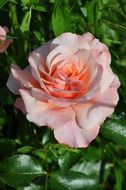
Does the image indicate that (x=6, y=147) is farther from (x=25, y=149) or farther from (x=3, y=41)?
(x=3, y=41)

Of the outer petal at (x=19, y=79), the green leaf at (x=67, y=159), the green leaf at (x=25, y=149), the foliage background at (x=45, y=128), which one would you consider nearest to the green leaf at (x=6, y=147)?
the foliage background at (x=45, y=128)

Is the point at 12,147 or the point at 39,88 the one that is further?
the point at 12,147

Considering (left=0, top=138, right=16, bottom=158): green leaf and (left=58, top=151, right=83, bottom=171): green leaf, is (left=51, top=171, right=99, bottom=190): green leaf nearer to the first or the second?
(left=58, top=151, right=83, bottom=171): green leaf

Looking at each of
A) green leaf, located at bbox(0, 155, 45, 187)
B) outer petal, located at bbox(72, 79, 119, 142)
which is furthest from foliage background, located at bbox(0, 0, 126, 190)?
outer petal, located at bbox(72, 79, 119, 142)

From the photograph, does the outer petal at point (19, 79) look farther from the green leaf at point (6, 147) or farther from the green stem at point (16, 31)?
the green leaf at point (6, 147)

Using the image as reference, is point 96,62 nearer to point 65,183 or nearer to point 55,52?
point 55,52

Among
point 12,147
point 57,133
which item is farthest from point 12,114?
point 57,133
